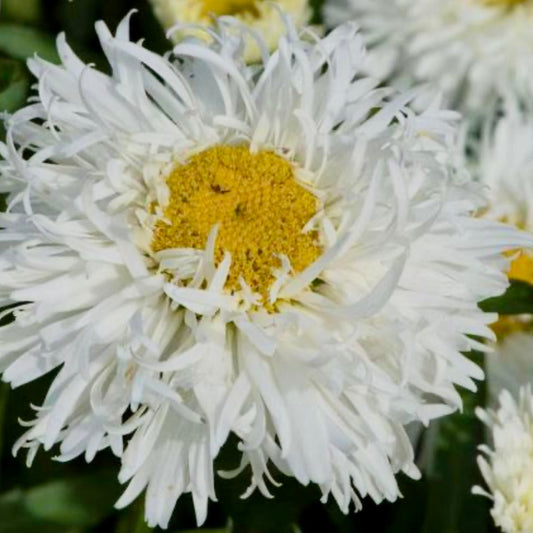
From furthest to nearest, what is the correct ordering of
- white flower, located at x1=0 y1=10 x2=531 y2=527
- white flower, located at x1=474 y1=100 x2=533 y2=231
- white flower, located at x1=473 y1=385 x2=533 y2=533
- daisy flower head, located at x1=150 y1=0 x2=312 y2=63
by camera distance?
white flower, located at x1=474 y1=100 x2=533 y2=231 < daisy flower head, located at x1=150 y1=0 x2=312 y2=63 < white flower, located at x1=473 y1=385 x2=533 y2=533 < white flower, located at x1=0 y1=10 x2=531 y2=527

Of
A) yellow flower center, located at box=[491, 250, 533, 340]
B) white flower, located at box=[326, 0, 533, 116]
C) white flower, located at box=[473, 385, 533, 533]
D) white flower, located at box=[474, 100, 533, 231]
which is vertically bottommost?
yellow flower center, located at box=[491, 250, 533, 340]

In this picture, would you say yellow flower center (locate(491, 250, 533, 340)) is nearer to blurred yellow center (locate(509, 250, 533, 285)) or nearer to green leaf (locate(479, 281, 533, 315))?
blurred yellow center (locate(509, 250, 533, 285))

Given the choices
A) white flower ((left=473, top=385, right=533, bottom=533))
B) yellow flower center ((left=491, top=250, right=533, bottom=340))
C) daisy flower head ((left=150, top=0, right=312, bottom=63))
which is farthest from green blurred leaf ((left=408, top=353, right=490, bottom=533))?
daisy flower head ((left=150, top=0, right=312, bottom=63))

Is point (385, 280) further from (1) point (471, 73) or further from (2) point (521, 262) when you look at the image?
(1) point (471, 73)

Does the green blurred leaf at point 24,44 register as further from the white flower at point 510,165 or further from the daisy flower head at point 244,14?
the white flower at point 510,165

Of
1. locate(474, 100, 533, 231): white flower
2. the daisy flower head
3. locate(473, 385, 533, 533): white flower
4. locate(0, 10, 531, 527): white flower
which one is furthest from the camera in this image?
locate(474, 100, 533, 231): white flower

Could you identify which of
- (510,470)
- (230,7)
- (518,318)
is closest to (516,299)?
(510,470)
